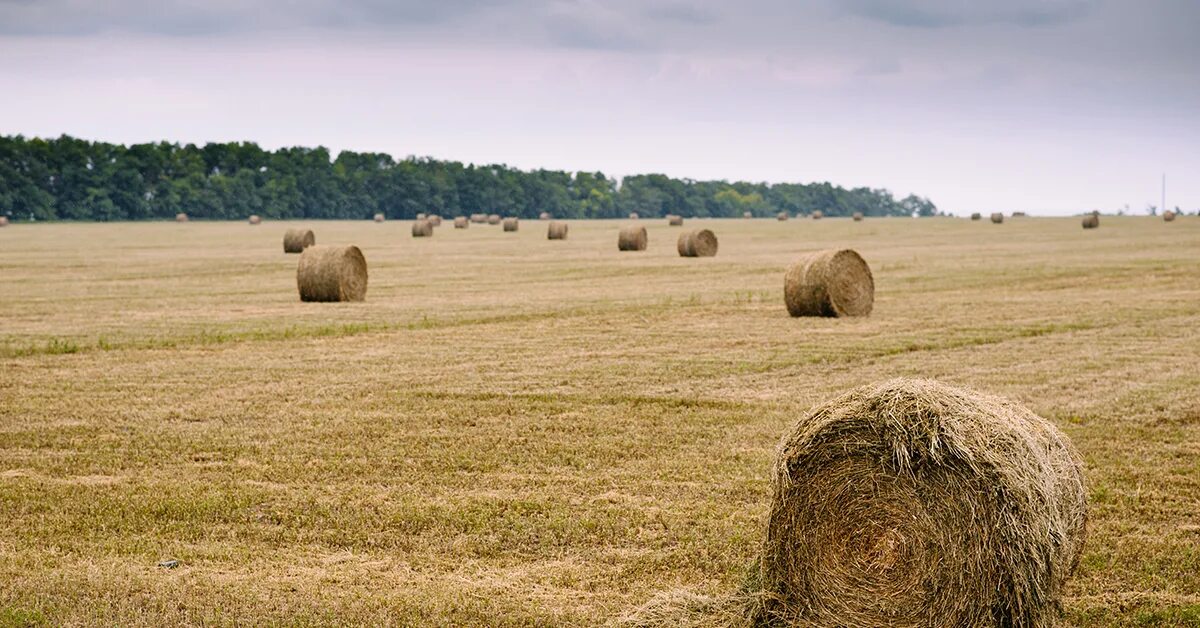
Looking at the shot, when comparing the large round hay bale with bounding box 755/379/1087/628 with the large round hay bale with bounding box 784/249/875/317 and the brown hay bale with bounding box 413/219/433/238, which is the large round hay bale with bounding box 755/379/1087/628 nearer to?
the large round hay bale with bounding box 784/249/875/317

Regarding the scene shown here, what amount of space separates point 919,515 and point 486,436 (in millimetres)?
7009

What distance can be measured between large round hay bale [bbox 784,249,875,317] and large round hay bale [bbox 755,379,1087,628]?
58.4ft

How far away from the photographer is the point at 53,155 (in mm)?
118938

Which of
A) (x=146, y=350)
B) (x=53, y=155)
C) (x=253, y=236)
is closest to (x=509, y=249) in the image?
(x=253, y=236)

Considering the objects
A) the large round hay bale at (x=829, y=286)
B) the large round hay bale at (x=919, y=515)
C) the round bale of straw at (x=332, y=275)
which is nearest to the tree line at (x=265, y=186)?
the round bale of straw at (x=332, y=275)

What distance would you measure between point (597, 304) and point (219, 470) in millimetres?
17771

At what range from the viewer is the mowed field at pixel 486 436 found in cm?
930

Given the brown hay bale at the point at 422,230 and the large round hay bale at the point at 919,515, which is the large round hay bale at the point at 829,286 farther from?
the brown hay bale at the point at 422,230

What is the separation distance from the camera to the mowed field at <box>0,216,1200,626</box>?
930 centimetres

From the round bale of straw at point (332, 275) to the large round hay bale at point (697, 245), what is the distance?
2036 cm

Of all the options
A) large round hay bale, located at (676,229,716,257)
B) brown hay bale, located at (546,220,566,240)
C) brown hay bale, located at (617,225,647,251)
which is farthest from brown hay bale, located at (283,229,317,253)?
brown hay bale, located at (546,220,566,240)

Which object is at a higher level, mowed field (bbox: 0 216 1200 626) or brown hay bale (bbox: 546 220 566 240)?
brown hay bale (bbox: 546 220 566 240)

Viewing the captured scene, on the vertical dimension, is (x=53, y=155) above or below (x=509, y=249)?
above

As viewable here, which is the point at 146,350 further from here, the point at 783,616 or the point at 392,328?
the point at 783,616
